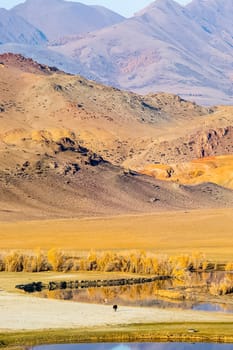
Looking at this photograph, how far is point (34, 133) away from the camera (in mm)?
159625

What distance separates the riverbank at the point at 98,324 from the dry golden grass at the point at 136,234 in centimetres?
3370

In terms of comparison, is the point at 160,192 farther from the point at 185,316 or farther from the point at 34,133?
the point at 185,316

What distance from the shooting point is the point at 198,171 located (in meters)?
171

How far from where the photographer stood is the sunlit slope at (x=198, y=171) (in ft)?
542

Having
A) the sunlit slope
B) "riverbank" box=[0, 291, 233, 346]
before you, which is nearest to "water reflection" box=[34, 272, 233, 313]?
"riverbank" box=[0, 291, 233, 346]

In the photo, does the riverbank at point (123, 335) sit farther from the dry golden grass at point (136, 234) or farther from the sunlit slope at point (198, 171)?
the sunlit slope at point (198, 171)

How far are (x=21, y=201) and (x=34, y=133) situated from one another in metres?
30.5

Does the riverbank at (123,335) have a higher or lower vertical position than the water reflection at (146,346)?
higher

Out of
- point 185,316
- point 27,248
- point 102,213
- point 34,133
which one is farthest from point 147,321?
point 34,133

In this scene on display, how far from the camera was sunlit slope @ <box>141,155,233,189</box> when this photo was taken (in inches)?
6506

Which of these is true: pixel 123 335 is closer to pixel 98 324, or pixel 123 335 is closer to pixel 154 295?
pixel 98 324

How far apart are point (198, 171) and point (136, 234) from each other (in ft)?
203

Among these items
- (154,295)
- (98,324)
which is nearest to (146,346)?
(98,324)

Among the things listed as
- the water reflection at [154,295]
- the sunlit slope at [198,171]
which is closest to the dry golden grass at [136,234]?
the water reflection at [154,295]
